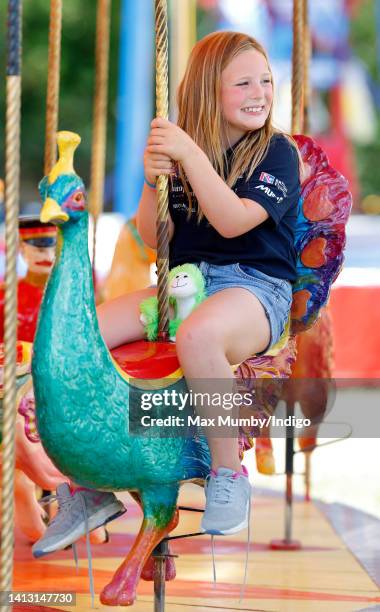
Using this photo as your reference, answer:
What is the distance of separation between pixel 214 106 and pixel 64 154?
0.61m

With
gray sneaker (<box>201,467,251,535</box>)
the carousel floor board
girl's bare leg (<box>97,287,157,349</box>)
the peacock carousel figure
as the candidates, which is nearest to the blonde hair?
girl's bare leg (<box>97,287,157,349</box>)

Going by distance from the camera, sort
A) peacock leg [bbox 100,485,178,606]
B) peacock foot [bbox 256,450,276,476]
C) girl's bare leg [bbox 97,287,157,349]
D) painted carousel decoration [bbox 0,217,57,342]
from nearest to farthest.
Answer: peacock leg [bbox 100,485,178,606] → girl's bare leg [bbox 97,287,157,349] → peacock foot [bbox 256,450,276,476] → painted carousel decoration [bbox 0,217,57,342]

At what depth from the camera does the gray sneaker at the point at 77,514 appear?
2.62 metres

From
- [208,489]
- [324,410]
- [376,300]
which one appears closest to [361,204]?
[376,300]

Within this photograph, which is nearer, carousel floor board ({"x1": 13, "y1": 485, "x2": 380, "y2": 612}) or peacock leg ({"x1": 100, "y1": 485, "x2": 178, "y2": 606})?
peacock leg ({"x1": 100, "y1": 485, "x2": 178, "y2": 606})

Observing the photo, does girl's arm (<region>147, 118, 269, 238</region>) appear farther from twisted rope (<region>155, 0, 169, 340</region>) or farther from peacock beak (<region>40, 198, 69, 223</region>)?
peacock beak (<region>40, 198, 69, 223</region>)

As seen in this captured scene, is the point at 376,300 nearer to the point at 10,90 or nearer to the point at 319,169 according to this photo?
the point at 319,169

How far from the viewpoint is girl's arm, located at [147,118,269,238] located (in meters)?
2.69

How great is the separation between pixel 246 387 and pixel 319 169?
793 mm

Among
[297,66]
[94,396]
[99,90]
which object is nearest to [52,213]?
[94,396]

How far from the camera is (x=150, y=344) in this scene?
275 cm

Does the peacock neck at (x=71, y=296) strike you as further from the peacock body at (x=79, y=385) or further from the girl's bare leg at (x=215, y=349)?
the girl's bare leg at (x=215, y=349)

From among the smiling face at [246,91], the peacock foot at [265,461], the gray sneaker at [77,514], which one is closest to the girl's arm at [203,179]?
the smiling face at [246,91]

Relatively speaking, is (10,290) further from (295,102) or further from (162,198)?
(295,102)
